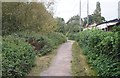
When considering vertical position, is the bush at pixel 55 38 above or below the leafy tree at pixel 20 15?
below

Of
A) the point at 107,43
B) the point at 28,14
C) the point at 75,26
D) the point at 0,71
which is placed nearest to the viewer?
the point at 0,71

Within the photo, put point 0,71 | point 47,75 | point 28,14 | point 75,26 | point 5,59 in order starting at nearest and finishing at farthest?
point 0,71, point 5,59, point 47,75, point 28,14, point 75,26

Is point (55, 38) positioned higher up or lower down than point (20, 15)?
lower down

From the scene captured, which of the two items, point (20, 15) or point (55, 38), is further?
point (55, 38)

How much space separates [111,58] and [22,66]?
339cm

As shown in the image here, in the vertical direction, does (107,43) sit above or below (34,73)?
above

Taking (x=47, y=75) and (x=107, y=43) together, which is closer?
(x=107, y=43)

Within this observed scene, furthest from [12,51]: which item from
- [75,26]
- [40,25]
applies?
[75,26]

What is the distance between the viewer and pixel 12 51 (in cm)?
997

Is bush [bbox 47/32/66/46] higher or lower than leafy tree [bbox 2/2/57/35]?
lower

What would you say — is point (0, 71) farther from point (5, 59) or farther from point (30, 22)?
point (30, 22)

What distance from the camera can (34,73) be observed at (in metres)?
11.9

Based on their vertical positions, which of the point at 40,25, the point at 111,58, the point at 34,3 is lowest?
the point at 111,58

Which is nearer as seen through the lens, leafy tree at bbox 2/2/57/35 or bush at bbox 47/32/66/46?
Result: leafy tree at bbox 2/2/57/35
